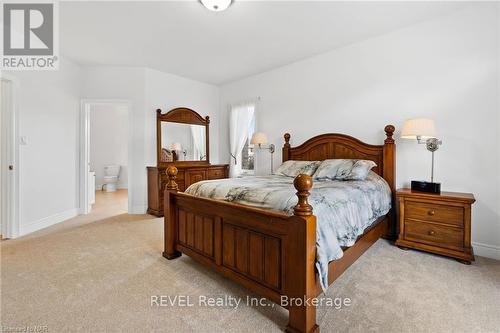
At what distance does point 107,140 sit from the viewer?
772 centimetres

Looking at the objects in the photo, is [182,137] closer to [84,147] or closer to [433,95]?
[84,147]

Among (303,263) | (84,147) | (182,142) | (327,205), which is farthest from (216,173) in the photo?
(303,263)

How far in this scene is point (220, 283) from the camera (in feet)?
6.67

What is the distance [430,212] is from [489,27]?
2.03 metres

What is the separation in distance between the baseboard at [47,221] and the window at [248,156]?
313 cm

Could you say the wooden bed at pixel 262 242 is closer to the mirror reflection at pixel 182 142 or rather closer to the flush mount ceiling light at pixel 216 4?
the flush mount ceiling light at pixel 216 4

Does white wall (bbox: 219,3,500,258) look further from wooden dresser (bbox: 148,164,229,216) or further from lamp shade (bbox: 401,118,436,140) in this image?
wooden dresser (bbox: 148,164,229,216)

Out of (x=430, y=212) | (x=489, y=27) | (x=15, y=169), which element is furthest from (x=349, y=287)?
(x=15, y=169)

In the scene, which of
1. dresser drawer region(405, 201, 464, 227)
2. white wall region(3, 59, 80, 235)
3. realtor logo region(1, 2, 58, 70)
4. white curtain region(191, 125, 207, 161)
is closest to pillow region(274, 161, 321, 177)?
dresser drawer region(405, 201, 464, 227)

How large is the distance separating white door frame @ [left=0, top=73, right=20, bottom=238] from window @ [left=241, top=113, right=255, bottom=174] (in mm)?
3506

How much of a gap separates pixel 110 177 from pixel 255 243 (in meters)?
6.90

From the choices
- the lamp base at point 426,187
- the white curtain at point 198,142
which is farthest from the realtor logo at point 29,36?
the lamp base at point 426,187

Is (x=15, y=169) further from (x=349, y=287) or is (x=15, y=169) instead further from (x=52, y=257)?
(x=349, y=287)

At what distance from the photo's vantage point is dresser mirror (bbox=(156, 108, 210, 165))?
181 inches
